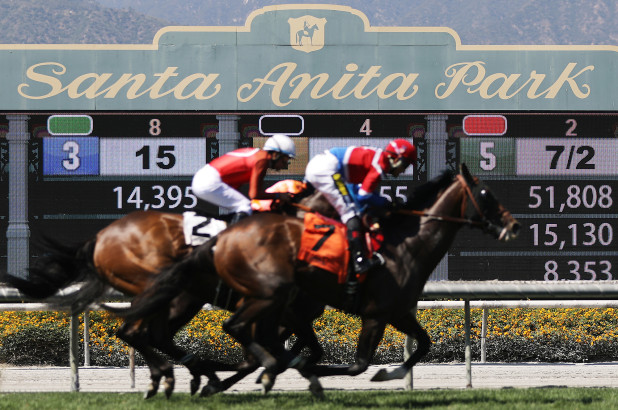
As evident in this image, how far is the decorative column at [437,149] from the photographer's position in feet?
40.5

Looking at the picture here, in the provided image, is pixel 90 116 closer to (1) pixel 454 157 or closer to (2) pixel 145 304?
Result: (1) pixel 454 157

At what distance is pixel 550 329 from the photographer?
9.39 meters

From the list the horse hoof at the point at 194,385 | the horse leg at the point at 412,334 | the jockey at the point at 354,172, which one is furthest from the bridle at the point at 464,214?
the horse hoof at the point at 194,385

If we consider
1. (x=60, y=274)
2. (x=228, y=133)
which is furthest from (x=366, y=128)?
(x=60, y=274)

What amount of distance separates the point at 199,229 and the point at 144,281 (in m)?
0.44

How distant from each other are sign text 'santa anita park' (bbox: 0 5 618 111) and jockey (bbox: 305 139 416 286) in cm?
644

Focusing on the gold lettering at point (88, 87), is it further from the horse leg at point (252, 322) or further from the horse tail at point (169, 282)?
the horse leg at point (252, 322)

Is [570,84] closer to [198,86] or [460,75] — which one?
[460,75]

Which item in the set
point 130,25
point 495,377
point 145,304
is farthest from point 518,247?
point 130,25

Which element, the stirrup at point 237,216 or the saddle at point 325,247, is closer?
the saddle at point 325,247

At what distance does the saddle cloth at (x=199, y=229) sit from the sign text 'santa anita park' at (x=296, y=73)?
21.6 ft

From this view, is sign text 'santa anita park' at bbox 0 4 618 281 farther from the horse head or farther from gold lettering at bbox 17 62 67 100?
the horse head

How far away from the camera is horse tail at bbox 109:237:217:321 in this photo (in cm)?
582

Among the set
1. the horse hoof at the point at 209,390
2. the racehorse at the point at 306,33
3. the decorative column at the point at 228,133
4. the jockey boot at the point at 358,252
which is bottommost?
the horse hoof at the point at 209,390
